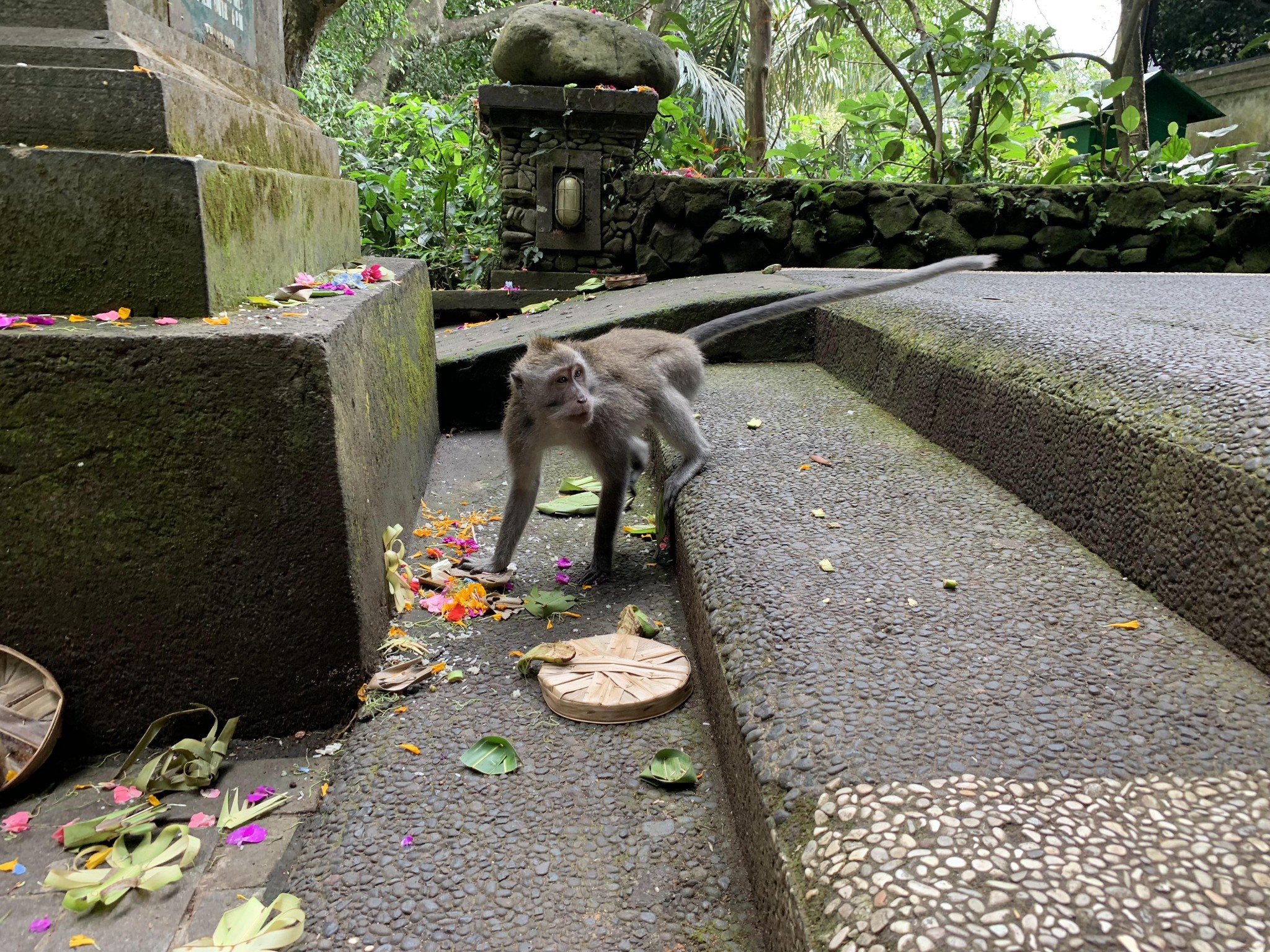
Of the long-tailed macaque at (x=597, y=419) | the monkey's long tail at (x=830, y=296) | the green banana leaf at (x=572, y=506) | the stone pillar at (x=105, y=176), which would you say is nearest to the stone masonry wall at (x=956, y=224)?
the monkey's long tail at (x=830, y=296)

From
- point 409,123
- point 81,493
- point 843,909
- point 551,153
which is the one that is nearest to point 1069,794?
point 843,909

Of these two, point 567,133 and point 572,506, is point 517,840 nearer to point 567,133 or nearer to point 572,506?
point 572,506

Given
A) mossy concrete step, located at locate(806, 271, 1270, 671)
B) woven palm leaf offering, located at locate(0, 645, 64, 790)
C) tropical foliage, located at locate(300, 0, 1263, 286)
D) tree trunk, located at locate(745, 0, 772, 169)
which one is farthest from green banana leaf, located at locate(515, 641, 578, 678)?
tree trunk, located at locate(745, 0, 772, 169)

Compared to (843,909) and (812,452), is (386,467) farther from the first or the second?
(843,909)

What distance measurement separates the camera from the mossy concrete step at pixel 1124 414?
1.61 m

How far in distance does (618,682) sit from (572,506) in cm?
163

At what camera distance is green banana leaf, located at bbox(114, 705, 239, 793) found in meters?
2.08

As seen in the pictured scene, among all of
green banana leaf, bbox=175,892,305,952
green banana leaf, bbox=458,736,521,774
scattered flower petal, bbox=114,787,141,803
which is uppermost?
green banana leaf, bbox=458,736,521,774

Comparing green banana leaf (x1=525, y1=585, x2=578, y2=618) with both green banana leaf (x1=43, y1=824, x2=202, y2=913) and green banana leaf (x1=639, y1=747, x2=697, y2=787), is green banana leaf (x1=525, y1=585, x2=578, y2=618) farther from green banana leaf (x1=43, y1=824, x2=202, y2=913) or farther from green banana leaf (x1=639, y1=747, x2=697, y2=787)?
green banana leaf (x1=43, y1=824, x2=202, y2=913)

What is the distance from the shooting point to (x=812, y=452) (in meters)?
3.02

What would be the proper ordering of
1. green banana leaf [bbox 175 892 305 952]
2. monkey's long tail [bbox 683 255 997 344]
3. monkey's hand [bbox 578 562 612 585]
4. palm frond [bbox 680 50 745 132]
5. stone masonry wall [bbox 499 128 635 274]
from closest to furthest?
green banana leaf [bbox 175 892 305 952] < monkey's hand [bbox 578 562 612 585] < monkey's long tail [bbox 683 255 997 344] < stone masonry wall [bbox 499 128 635 274] < palm frond [bbox 680 50 745 132]

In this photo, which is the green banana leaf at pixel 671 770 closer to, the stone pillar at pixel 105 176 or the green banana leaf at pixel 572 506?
the stone pillar at pixel 105 176

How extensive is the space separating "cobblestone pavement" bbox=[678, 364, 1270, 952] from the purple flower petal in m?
1.08

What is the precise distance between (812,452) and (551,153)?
14.4 ft
